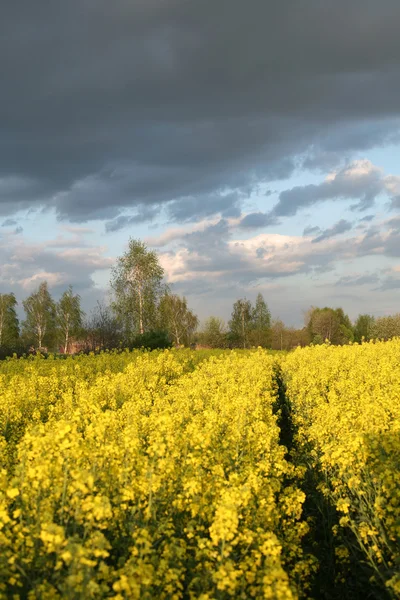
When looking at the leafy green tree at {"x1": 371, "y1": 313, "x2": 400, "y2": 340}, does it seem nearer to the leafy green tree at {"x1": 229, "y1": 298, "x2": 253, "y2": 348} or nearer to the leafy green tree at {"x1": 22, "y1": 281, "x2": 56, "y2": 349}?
the leafy green tree at {"x1": 229, "y1": 298, "x2": 253, "y2": 348}

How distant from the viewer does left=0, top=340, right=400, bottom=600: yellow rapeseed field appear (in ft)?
16.1

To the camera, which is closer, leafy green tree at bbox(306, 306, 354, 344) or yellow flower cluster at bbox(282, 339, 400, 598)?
yellow flower cluster at bbox(282, 339, 400, 598)

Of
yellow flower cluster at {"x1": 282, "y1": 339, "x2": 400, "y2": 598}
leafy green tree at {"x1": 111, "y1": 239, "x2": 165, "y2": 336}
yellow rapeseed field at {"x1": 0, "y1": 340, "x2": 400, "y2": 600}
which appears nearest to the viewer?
yellow rapeseed field at {"x1": 0, "y1": 340, "x2": 400, "y2": 600}

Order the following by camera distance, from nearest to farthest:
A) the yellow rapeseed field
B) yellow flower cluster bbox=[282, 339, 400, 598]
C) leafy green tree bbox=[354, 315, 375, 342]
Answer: the yellow rapeseed field
yellow flower cluster bbox=[282, 339, 400, 598]
leafy green tree bbox=[354, 315, 375, 342]

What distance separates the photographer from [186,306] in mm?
72812

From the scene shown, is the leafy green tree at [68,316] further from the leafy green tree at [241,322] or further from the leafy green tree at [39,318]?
the leafy green tree at [241,322]

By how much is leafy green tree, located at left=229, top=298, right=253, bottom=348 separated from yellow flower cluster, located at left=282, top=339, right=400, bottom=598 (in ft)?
190

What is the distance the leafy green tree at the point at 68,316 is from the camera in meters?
77.7

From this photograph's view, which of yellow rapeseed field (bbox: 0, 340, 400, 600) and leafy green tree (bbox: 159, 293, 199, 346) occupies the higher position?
leafy green tree (bbox: 159, 293, 199, 346)

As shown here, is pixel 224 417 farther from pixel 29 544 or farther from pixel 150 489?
pixel 29 544

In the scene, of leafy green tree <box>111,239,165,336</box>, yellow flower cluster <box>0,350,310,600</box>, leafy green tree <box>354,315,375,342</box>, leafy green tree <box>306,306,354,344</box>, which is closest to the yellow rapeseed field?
yellow flower cluster <box>0,350,310,600</box>

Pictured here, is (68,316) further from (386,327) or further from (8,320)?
(386,327)

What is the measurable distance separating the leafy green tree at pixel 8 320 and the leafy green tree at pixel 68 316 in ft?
20.4

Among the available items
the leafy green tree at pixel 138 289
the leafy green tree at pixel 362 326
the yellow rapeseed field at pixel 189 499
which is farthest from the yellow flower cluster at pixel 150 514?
the leafy green tree at pixel 362 326
